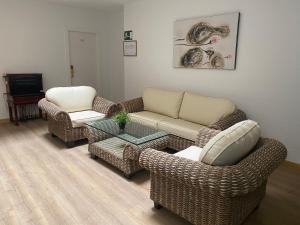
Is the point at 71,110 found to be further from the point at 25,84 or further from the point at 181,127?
the point at 181,127

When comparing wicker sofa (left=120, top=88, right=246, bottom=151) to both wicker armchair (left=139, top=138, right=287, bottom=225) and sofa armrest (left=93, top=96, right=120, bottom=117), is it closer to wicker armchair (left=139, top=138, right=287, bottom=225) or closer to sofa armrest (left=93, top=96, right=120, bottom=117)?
sofa armrest (left=93, top=96, right=120, bottom=117)

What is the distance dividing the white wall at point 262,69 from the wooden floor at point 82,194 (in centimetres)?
66

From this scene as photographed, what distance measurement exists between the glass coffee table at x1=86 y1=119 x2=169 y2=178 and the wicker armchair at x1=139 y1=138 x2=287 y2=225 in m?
0.63

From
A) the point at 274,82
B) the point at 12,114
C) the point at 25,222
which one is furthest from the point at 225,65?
the point at 12,114

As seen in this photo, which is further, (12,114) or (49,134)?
(12,114)

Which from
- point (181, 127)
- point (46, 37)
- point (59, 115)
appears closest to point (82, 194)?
point (59, 115)

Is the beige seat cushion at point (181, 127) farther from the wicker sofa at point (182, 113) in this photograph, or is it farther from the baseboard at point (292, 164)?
the baseboard at point (292, 164)

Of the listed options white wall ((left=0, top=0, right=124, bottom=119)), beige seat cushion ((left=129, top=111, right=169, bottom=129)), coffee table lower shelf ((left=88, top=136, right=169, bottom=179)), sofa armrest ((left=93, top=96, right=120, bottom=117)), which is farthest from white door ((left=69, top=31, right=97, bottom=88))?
coffee table lower shelf ((left=88, top=136, right=169, bottom=179))

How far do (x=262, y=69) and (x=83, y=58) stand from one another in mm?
4280

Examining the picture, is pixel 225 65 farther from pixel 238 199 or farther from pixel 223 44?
pixel 238 199

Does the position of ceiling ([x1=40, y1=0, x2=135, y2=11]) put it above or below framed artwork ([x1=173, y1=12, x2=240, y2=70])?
above

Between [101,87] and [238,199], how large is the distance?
17.1 feet

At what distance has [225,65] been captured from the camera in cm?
334

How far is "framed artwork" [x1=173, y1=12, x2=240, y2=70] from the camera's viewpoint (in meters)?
3.22
